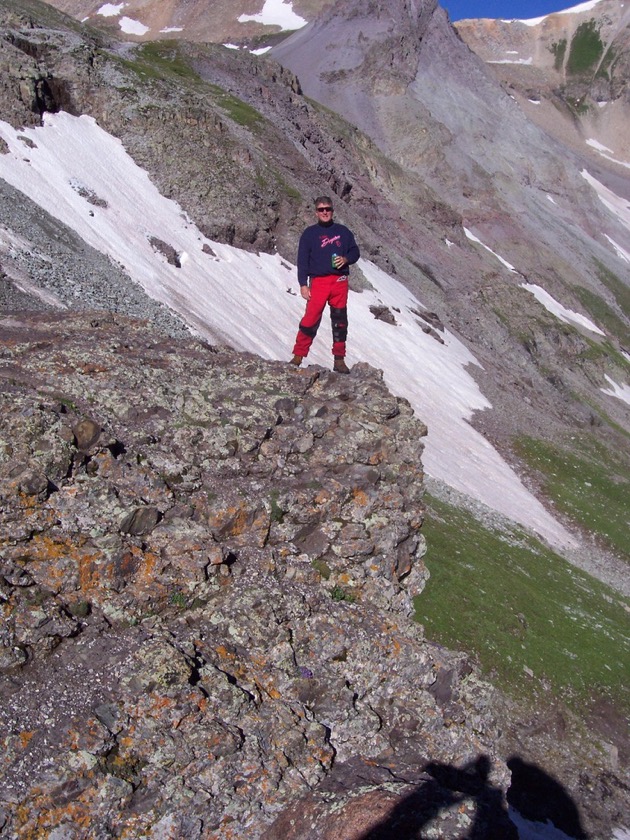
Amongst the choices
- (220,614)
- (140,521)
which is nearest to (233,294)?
(140,521)

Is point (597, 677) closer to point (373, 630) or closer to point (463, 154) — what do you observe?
point (373, 630)

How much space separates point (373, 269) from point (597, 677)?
154 ft

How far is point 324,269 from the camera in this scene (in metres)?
18.7

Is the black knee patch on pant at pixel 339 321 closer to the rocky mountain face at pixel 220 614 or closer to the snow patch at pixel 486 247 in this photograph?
the rocky mountain face at pixel 220 614

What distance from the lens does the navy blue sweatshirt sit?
18.5 m

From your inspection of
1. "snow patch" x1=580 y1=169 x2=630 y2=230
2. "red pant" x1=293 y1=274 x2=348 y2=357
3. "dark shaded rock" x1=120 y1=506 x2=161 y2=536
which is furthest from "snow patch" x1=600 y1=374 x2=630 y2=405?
"snow patch" x1=580 y1=169 x2=630 y2=230

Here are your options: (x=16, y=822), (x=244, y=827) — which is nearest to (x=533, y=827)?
(x=244, y=827)

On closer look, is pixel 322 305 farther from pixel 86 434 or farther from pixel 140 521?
pixel 140 521

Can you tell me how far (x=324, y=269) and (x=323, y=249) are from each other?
1.71ft

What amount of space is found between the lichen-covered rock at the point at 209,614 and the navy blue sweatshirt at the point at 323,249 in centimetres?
528

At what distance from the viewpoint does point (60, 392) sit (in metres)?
12.2

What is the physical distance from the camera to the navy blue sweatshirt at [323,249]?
18469 mm

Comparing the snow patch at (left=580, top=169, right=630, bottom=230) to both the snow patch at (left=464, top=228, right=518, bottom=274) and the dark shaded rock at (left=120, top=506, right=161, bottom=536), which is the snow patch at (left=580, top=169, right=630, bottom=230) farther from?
the dark shaded rock at (left=120, top=506, right=161, bottom=536)

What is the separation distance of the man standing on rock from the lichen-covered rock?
4.77 m
